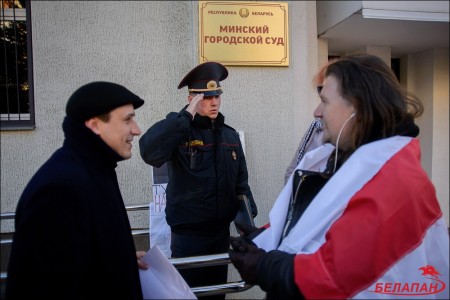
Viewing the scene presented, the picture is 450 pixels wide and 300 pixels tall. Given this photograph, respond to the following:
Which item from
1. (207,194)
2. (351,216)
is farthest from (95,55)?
(351,216)

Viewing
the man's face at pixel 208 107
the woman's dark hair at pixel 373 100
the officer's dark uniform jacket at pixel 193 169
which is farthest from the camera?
the man's face at pixel 208 107

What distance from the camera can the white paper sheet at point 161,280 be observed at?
148 centimetres

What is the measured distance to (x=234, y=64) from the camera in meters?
3.60

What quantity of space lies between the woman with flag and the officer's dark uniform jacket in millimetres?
1034

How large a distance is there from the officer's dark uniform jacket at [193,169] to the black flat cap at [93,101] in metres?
0.97

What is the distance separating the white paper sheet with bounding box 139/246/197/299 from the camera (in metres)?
1.48

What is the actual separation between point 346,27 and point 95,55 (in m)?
2.59

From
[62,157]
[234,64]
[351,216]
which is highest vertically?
[234,64]

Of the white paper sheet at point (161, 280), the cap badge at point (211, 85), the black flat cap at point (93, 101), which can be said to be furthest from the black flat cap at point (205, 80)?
the white paper sheet at point (161, 280)

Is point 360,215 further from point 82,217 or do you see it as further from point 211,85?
point 211,85

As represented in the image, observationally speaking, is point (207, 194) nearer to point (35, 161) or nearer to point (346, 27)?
point (35, 161)

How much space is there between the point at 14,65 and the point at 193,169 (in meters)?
2.10

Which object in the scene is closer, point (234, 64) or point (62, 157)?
point (62, 157)

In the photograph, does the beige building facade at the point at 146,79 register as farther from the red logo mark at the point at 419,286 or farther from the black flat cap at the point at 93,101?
the red logo mark at the point at 419,286
